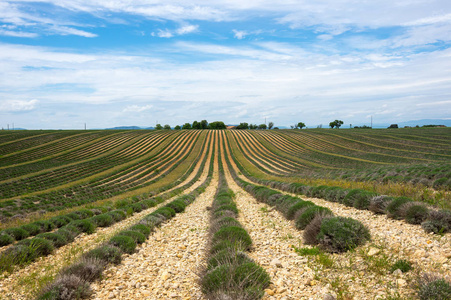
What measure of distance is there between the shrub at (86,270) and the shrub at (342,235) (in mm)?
5845

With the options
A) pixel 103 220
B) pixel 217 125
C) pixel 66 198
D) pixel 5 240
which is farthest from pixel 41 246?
pixel 217 125

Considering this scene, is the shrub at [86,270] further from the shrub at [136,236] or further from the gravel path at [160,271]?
the shrub at [136,236]

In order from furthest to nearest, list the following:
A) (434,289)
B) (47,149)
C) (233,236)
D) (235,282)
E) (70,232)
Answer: (47,149)
(70,232)
(233,236)
(235,282)
(434,289)

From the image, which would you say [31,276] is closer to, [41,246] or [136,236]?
[41,246]

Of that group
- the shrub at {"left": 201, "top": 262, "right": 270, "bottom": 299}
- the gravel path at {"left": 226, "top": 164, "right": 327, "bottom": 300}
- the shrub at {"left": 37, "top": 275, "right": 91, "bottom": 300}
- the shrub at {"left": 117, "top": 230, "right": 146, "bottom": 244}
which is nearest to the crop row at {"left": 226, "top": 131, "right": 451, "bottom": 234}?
the gravel path at {"left": 226, "top": 164, "right": 327, "bottom": 300}

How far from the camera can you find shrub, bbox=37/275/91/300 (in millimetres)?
5359

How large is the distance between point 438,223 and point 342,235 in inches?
102

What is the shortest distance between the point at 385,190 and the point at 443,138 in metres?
78.4

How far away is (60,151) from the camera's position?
73.8 metres

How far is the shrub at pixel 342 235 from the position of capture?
6926 millimetres

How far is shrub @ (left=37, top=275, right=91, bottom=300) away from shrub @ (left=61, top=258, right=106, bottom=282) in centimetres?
39

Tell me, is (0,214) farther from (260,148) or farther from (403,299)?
(260,148)

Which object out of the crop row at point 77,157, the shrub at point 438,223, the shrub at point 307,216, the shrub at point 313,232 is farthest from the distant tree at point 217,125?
the shrub at point 438,223

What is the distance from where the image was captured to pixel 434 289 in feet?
13.9
